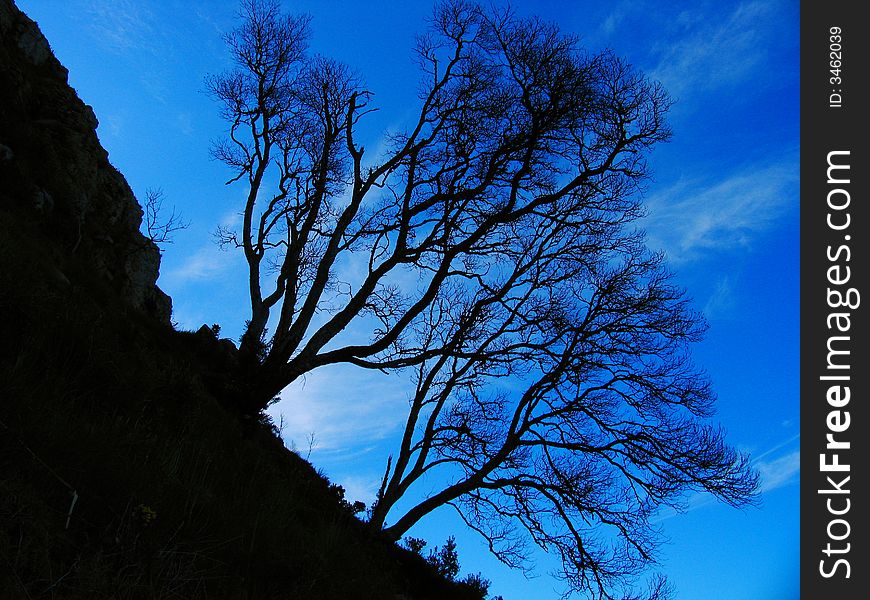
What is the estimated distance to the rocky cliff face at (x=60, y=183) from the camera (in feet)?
25.5

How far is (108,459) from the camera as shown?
3.60 metres

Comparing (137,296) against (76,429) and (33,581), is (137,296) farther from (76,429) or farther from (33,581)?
(33,581)

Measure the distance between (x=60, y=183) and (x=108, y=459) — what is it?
727cm

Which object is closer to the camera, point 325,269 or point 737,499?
point 737,499

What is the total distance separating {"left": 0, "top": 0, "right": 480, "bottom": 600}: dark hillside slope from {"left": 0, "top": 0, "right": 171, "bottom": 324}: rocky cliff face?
1.9 inches

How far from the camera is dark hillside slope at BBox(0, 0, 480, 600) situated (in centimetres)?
295

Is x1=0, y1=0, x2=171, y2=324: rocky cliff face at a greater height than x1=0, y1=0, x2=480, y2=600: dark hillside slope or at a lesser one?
greater

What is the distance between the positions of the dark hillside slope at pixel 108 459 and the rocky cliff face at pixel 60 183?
48 mm

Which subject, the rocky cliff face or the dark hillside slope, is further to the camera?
the rocky cliff face

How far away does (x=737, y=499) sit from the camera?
10.2m

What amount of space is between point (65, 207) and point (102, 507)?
7.20 metres

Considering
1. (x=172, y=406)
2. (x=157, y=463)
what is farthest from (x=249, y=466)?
(x=157, y=463)

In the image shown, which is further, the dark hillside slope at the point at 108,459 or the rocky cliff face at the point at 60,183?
the rocky cliff face at the point at 60,183

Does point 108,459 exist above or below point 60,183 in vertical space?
below
